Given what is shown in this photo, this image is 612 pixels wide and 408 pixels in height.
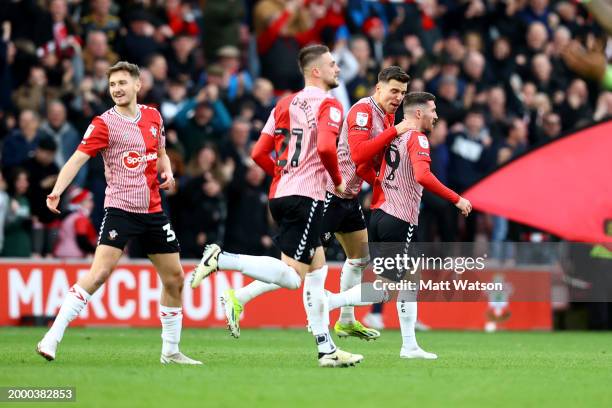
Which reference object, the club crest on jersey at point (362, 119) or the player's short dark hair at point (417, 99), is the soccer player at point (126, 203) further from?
the player's short dark hair at point (417, 99)

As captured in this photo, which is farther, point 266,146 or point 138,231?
point 266,146

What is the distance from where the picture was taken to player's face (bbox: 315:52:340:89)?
10914mm

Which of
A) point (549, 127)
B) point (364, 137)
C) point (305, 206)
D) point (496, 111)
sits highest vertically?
point (496, 111)

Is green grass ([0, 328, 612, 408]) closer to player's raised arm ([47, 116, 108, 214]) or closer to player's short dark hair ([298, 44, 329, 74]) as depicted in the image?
player's raised arm ([47, 116, 108, 214])

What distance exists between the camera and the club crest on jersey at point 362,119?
1197 centimetres

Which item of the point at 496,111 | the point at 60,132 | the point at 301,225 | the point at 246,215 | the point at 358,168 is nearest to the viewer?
the point at 301,225

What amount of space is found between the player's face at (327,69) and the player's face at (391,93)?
109cm

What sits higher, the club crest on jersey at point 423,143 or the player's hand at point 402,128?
the player's hand at point 402,128

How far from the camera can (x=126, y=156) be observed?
1083cm

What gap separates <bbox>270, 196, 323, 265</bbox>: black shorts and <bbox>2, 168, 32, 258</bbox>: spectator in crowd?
7692 millimetres

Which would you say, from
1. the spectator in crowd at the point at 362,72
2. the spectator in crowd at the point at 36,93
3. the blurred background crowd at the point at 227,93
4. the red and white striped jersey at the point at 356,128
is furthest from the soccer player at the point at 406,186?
the spectator in crowd at the point at 362,72

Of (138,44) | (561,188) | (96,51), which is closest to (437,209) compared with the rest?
(561,188)

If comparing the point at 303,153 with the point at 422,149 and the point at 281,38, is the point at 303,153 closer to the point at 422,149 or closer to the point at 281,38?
the point at 422,149

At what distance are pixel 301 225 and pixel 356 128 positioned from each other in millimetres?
1543
